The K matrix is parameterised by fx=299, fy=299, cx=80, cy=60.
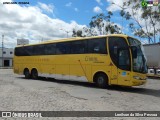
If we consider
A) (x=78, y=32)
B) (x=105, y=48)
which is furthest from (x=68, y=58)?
(x=78, y=32)

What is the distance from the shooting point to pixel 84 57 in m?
19.7

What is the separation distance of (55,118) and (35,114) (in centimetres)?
81

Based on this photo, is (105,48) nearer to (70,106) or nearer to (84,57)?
(84,57)

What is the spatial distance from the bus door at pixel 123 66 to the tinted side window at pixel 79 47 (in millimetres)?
3039

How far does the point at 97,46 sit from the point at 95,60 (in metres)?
0.89

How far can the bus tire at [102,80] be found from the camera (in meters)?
18.3

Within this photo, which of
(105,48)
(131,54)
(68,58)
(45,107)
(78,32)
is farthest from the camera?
(78,32)

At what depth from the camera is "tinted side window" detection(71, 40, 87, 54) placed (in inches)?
779

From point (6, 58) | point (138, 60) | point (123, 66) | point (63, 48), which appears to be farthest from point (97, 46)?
point (6, 58)

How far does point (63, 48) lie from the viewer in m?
21.8

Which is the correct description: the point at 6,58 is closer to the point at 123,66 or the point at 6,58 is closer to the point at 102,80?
the point at 102,80

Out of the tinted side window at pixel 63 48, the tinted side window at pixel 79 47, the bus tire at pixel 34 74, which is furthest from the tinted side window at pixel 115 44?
the bus tire at pixel 34 74

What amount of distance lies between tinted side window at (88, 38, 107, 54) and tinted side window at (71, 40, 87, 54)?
0.50m

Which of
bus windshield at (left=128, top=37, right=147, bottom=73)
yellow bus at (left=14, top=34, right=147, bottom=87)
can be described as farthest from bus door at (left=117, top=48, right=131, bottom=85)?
bus windshield at (left=128, top=37, right=147, bottom=73)
